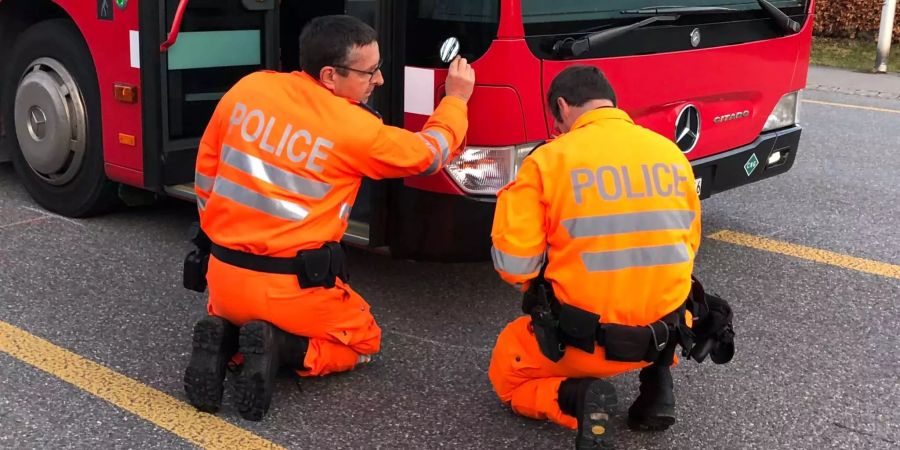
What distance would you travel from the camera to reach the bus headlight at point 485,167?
3.74 meters

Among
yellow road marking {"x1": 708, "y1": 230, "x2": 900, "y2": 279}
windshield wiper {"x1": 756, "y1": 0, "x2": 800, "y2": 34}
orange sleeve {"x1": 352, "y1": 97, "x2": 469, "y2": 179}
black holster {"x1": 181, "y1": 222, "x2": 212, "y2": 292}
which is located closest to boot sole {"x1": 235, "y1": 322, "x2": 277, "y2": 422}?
black holster {"x1": 181, "y1": 222, "x2": 212, "y2": 292}

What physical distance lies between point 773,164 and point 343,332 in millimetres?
2514

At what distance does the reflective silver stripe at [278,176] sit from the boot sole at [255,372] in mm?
440

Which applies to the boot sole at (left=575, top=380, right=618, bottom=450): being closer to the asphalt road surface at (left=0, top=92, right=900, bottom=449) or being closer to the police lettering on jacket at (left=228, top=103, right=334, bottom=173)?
the asphalt road surface at (left=0, top=92, right=900, bottom=449)

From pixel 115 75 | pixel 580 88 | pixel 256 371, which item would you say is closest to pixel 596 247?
pixel 580 88

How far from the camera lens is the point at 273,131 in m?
3.31

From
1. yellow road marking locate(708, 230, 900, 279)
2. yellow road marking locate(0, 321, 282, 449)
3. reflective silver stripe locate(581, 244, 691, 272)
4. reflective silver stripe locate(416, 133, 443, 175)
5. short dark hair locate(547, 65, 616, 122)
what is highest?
short dark hair locate(547, 65, 616, 122)

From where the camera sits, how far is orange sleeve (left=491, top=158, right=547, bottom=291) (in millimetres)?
3037

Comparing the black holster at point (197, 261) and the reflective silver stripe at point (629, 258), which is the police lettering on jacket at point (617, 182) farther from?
the black holster at point (197, 261)

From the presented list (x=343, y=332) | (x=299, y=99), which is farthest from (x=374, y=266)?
(x=299, y=99)

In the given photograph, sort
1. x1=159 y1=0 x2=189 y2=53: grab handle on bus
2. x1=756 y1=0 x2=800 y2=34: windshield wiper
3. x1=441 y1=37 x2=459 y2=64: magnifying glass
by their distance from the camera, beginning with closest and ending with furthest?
1. x1=441 y1=37 x2=459 y2=64: magnifying glass
2. x1=159 y1=0 x2=189 y2=53: grab handle on bus
3. x1=756 y1=0 x2=800 y2=34: windshield wiper

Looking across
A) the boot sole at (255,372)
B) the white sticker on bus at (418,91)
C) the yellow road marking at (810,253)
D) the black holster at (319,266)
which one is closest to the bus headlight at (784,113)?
the yellow road marking at (810,253)

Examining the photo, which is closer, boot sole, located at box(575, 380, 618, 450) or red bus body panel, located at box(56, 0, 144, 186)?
boot sole, located at box(575, 380, 618, 450)

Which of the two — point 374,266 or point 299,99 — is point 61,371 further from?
point 374,266
